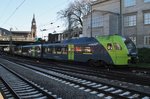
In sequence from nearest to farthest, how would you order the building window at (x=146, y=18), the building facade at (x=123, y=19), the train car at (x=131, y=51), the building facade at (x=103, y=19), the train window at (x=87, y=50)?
the train car at (x=131, y=51) < the train window at (x=87, y=50) < the building window at (x=146, y=18) < the building facade at (x=123, y=19) < the building facade at (x=103, y=19)

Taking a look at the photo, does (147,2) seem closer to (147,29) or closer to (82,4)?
(147,29)

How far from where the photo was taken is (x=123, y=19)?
52.7 m

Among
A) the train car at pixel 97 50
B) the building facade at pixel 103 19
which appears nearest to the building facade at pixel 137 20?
the building facade at pixel 103 19

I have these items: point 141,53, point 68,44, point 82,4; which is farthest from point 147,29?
point 82,4

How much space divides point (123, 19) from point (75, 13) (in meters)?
32.9

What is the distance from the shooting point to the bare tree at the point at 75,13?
82.8m

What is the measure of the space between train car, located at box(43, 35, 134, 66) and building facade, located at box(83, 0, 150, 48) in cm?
1408

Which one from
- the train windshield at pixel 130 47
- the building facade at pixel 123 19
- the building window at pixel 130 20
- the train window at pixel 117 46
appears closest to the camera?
the train window at pixel 117 46

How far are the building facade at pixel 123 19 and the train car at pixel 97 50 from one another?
46.2 feet

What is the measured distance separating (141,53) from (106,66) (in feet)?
27.4

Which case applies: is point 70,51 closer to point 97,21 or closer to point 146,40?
point 146,40

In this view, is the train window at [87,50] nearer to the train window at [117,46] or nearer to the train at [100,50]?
the train at [100,50]

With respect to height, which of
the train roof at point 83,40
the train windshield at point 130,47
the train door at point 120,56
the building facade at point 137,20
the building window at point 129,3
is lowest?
the train door at point 120,56

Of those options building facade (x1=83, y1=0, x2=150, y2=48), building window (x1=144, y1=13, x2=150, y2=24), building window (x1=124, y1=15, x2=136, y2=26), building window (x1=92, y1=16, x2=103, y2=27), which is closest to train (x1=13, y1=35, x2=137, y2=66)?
building facade (x1=83, y1=0, x2=150, y2=48)
